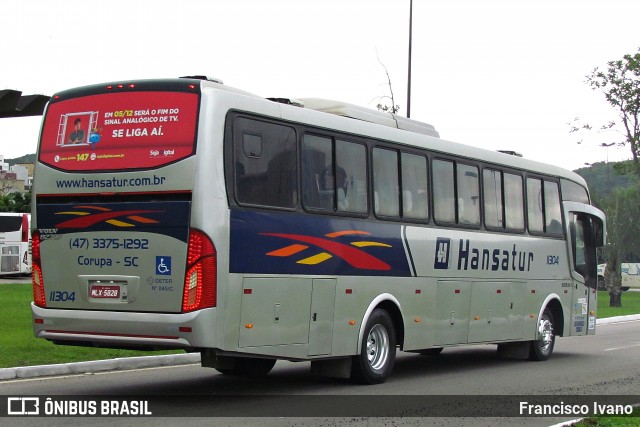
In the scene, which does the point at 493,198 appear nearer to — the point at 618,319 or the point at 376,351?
the point at 376,351

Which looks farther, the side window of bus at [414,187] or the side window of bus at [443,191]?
the side window of bus at [443,191]

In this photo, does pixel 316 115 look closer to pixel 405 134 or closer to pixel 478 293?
pixel 405 134

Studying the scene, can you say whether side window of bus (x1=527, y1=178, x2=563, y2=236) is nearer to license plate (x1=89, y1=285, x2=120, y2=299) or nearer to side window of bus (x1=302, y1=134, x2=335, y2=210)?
side window of bus (x1=302, y1=134, x2=335, y2=210)

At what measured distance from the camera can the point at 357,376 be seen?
45.4 feet

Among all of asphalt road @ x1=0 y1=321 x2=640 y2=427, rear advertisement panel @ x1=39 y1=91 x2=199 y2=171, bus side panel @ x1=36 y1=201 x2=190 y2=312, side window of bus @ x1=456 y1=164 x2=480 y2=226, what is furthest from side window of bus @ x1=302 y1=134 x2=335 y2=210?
side window of bus @ x1=456 y1=164 x2=480 y2=226

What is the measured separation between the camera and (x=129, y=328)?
1116 centimetres

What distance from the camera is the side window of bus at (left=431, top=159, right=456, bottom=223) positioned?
1562cm

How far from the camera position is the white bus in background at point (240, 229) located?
11125 millimetres

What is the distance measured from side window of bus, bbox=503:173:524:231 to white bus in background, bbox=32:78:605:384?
208 centimetres

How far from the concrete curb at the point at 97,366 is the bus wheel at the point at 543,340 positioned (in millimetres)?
6044

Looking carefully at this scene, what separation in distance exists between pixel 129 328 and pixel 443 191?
20.5 feet

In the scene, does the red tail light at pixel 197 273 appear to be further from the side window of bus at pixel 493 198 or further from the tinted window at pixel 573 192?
the tinted window at pixel 573 192

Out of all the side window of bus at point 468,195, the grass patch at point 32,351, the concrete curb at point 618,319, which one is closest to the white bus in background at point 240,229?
the side window of bus at point 468,195

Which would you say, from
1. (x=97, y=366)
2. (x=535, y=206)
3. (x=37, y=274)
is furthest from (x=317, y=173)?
(x=535, y=206)
